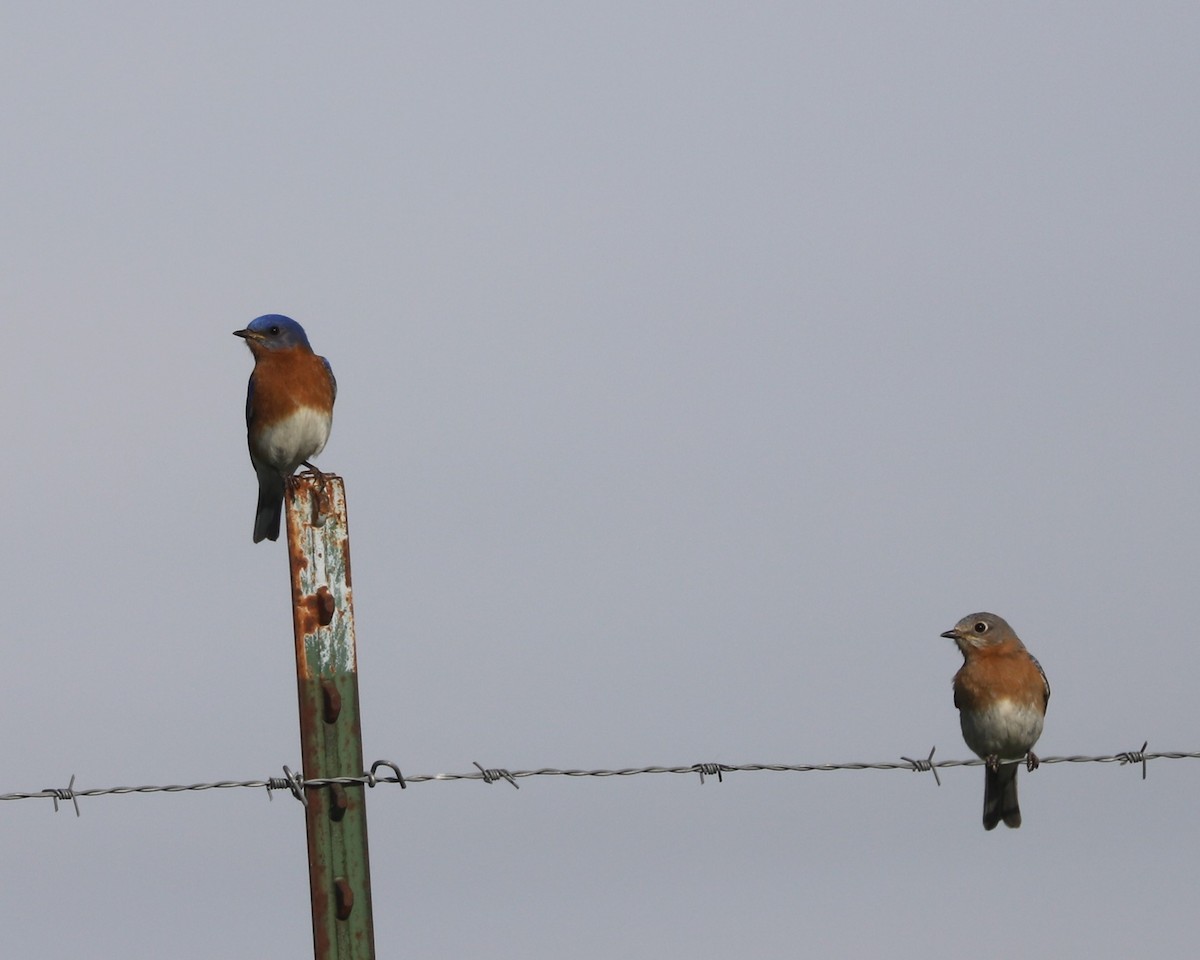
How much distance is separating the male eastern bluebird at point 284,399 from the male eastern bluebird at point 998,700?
388 centimetres

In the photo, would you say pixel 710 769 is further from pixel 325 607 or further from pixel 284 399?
pixel 284 399

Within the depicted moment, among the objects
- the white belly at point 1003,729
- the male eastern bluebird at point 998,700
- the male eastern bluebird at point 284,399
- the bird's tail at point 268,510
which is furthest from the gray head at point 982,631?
the bird's tail at point 268,510

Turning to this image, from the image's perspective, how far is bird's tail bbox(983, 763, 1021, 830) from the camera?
10773mm

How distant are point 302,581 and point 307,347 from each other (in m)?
4.68

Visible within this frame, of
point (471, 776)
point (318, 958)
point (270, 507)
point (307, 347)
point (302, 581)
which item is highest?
point (307, 347)

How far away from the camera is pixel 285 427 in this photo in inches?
413

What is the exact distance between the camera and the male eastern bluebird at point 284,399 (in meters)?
10.5

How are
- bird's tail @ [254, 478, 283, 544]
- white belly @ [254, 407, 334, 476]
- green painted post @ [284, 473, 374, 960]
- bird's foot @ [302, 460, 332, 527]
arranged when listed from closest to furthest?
green painted post @ [284, 473, 374, 960], bird's foot @ [302, 460, 332, 527], white belly @ [254, 407, 334, 476], bird's tail @ [254, 478, 283, 544]

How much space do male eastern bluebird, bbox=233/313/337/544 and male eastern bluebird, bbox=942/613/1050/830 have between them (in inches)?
153

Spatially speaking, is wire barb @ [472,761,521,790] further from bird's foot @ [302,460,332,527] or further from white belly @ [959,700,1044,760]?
white belly @ [959,700,1044,760]

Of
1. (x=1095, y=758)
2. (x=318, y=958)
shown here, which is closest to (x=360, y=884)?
(x=318, y=958)

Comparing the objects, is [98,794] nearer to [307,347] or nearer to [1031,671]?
[307,347]

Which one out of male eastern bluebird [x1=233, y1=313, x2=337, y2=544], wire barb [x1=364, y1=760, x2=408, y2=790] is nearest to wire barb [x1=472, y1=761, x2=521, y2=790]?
wire barb [x1=364, y1=760, x2=408, y2=790]

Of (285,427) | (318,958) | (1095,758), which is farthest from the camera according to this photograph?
(285,427)
